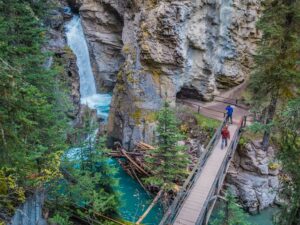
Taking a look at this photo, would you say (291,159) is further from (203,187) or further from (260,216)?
(260,216)

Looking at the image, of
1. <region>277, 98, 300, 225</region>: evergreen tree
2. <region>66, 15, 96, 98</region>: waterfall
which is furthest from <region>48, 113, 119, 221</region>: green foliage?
<region>66, 15, 96, 98</region>: waterfall

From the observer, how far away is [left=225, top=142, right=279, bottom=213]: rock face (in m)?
20.4

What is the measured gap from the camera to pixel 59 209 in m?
11.7

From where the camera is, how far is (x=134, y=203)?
61.4 feet

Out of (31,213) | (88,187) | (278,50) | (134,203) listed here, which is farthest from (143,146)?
(31,213)

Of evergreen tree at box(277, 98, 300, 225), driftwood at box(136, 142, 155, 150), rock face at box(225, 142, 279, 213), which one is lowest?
rock face at box(225, 142, 279, 213)

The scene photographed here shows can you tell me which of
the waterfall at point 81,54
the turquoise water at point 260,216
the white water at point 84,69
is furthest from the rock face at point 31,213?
the waterfall at point 81,54

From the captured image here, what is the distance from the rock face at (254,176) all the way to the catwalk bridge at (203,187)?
1716mm

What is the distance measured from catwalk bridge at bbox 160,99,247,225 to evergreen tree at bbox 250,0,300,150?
359cm

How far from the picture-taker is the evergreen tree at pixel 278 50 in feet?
58.7

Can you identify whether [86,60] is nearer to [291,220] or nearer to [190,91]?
[190,91]

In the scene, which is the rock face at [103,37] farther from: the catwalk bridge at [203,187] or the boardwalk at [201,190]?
the boardwalk at [201,190]

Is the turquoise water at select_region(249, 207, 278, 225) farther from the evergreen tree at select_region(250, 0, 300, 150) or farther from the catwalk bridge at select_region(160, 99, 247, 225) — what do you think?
the evergreen tree at select_region(250, 0, 300, 150)

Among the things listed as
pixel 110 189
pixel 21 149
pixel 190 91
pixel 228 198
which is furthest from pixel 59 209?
pixel 190 91
